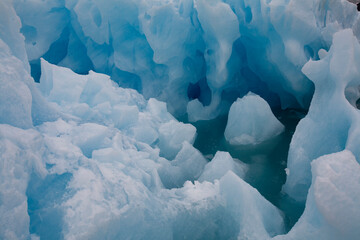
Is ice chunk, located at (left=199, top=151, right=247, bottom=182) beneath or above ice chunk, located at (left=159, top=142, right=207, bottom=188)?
above

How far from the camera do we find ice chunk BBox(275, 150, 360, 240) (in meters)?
1.56

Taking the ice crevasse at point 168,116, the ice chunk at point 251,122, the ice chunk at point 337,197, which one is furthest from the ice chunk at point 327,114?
the ice chunk at point 251,122

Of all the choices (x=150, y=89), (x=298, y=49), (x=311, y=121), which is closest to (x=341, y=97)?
(x=311, y=121)

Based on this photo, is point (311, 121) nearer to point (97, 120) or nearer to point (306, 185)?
point (306, 185)

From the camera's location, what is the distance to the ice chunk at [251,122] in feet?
12.6

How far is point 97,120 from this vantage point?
Answer: 2900 millimetres

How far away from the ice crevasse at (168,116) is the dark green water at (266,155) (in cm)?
11

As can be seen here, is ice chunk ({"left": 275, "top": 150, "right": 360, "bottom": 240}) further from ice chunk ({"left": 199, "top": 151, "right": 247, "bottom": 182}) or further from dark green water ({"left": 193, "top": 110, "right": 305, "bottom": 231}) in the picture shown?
ice chunk ({"left": 199, "top": 151, "right": 247, "bottom": 182})

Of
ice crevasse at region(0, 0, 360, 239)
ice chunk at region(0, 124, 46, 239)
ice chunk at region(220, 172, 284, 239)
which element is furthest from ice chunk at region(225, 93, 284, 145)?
ice chunk at region(0, 124, 46, 239)

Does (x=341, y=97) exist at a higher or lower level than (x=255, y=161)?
higher

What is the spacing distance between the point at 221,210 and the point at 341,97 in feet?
4.37

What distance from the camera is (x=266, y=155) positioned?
11.9 ft

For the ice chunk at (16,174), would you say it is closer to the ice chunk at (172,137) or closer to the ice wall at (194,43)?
the ice chunk at (172,137)

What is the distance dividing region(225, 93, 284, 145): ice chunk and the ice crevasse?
15 mm
